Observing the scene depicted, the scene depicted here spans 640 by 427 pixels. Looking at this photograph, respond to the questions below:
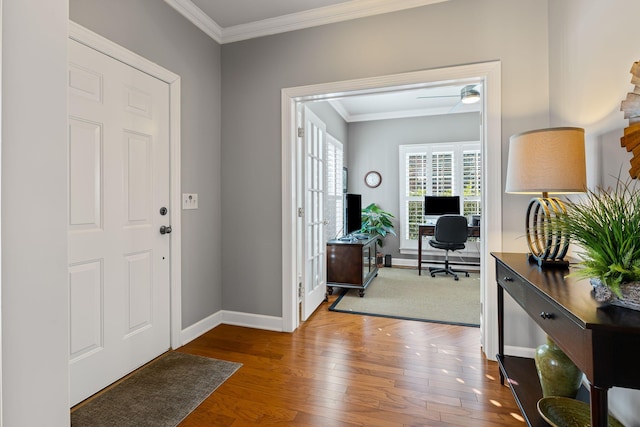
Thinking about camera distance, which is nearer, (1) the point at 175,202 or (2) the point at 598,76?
(2) the point at 598,76

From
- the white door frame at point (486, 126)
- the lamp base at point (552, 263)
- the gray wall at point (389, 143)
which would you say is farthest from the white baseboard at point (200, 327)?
the gray wall at point (389, 143)

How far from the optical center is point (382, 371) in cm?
204

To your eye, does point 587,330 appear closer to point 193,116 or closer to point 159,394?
point 159,394

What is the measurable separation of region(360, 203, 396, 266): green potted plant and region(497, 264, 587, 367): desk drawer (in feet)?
11.4

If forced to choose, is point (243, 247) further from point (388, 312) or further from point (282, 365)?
point (388, 312)

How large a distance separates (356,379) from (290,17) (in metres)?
2.71

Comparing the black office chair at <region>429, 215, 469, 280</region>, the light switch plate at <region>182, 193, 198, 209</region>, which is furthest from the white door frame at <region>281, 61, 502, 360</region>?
the black office chair at <region>429, 215, 469, 280</region>

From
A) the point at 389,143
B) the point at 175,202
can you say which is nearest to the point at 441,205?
the point at 389,143

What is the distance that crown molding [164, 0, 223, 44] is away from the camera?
234cm

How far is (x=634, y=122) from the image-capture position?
129cm

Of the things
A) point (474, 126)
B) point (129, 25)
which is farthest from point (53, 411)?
point (474, 126)

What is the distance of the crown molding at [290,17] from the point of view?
2.34 m

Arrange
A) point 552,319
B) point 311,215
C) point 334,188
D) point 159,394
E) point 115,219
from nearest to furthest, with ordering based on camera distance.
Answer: point 552,319 → point 159,394 → point 115,219 → point 311,215 → point 334,188

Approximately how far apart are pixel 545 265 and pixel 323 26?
2.29 m
